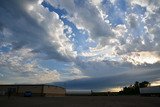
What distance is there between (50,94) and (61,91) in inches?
621

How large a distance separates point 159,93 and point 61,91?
157 feet

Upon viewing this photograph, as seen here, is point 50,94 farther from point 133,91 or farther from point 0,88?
point 133,91

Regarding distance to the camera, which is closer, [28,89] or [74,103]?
[74,103]

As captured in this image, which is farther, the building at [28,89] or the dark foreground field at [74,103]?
the building at [28,89]

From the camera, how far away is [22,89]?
286 ft

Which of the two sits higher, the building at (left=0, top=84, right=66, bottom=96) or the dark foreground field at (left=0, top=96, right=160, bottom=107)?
the building at (left=0, top=84, right=66, bottom=96)

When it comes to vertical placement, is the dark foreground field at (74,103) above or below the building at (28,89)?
below

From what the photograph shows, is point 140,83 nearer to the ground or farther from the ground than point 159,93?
farther from the ground

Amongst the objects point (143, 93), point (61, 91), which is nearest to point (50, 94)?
point (61, 91)

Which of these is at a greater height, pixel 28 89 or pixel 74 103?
pixel 28 89

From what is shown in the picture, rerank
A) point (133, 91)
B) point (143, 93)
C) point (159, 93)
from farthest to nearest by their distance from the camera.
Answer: point (133, 91), point (143, 93), point (159, 93)

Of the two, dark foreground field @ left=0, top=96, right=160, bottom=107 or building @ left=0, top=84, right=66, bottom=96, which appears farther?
building @ left=0, top=84, right=66, bottom=96

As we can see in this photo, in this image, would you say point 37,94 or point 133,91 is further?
point 133,91

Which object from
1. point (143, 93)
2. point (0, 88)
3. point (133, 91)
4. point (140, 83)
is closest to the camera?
point (0, 88)
